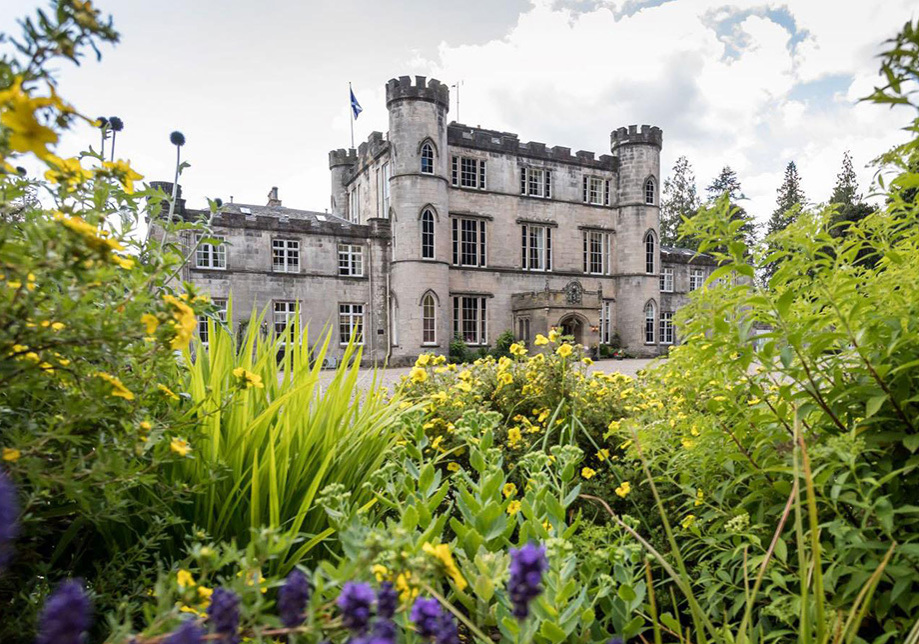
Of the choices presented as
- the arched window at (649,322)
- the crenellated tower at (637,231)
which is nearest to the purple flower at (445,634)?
the crenellated tower at (637,231)

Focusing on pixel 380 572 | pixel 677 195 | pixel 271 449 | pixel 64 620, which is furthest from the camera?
pixel 677 195

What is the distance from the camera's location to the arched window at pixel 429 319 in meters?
22.6

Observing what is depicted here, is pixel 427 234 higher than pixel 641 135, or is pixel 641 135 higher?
pixel 641 135

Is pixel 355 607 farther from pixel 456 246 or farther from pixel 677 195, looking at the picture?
pixel 677 195

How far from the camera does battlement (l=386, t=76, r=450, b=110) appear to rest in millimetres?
21938

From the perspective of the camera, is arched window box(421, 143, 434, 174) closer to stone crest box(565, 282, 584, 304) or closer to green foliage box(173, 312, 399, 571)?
stone crest box(565, 282, 584, 304)

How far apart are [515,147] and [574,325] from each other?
349 inches

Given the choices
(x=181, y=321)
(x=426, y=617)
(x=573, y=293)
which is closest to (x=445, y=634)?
(x=426, y=617)

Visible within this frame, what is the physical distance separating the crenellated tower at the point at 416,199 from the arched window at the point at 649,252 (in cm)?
1101

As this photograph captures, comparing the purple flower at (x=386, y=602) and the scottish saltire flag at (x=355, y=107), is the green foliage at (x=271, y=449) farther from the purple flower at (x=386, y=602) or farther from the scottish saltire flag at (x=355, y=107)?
the scottish saltire flag at (x=355, y=107)

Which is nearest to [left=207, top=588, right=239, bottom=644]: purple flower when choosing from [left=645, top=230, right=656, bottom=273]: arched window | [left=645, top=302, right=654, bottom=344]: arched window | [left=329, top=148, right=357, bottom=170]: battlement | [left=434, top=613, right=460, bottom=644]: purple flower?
[left=434, top=613, right=460, bottom=644]: purple flower

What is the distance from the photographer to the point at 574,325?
25.5 meters

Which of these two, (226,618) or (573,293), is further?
(573,293)

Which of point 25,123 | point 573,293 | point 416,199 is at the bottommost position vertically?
point 25,123
